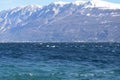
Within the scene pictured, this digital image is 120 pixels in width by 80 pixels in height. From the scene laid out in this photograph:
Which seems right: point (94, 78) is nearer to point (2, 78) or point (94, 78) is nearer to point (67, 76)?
point (67, 76)

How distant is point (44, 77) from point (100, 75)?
6.81 m

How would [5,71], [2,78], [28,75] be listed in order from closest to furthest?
[2,78], [28,75], [5,71]

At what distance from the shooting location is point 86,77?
138 feet

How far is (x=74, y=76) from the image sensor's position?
42.7 metres

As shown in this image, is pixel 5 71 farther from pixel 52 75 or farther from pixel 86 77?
pixel 86 77

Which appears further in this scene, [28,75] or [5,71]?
[5,71]

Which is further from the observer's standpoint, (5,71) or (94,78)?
(5,71)

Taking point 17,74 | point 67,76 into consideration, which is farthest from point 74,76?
point 17,74

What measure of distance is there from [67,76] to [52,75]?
6.19 ft

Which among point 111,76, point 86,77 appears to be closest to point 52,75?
point 86,77

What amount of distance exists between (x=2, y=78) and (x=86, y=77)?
9116 millimetres

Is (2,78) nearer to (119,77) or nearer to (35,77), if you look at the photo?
(35,77)

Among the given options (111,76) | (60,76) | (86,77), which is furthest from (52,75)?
(111,76)

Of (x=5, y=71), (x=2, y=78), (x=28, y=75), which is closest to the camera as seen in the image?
(x=2, y=78)
